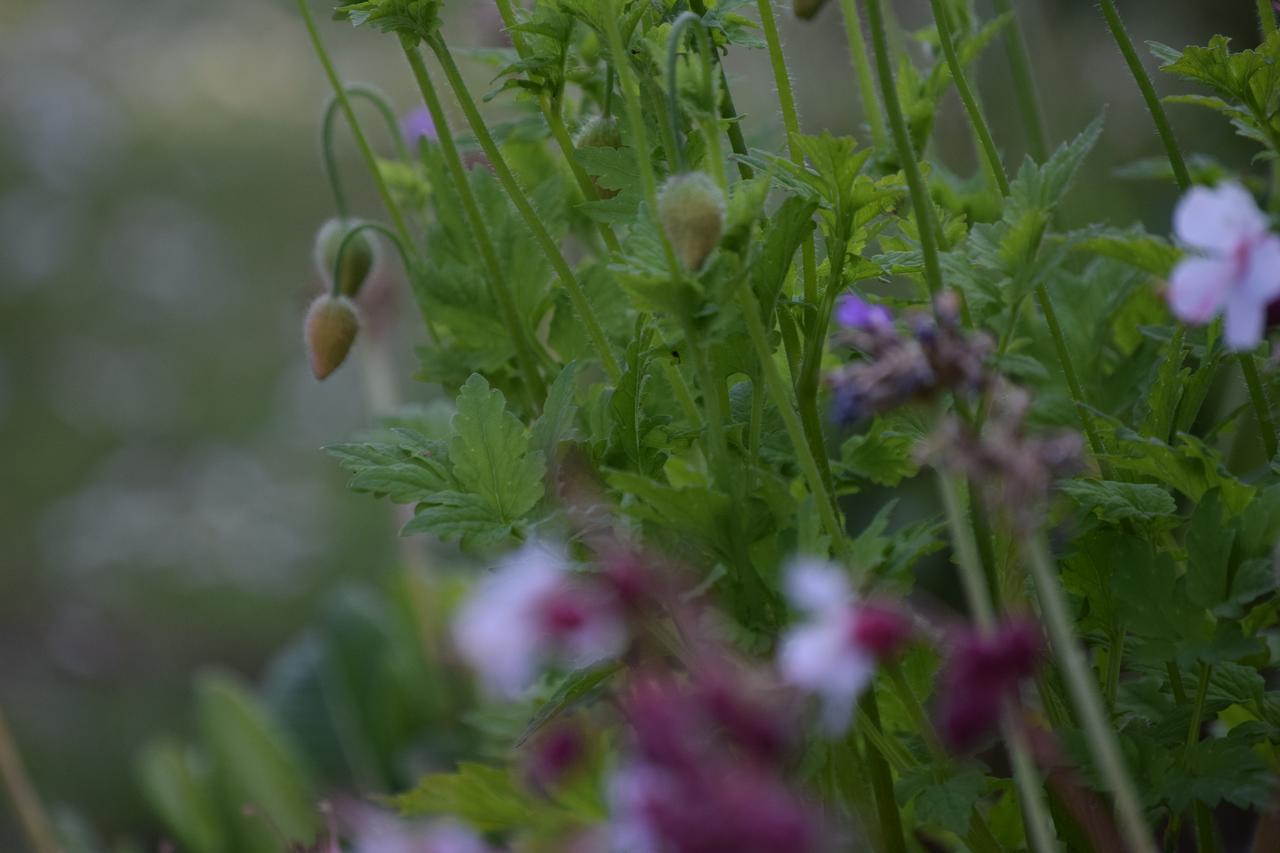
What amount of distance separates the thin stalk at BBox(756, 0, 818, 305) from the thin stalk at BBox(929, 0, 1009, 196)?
91mm

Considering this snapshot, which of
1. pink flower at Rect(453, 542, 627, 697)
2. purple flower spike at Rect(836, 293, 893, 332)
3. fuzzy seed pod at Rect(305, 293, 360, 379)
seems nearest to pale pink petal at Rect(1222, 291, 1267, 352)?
purple flower spike at Rect(836, 293, 893, 332)

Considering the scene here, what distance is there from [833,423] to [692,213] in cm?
12

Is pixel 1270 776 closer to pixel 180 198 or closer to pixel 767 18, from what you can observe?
pixel 767 18

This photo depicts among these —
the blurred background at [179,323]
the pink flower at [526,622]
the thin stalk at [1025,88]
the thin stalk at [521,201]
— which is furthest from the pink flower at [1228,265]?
the blurred background at [179,323]

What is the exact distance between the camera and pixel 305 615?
3164 millimetres

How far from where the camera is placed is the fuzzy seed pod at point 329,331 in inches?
37.8

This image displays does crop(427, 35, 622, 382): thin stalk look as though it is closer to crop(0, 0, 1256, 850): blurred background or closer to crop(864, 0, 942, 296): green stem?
crop(864, 0, 942, 296): green stem

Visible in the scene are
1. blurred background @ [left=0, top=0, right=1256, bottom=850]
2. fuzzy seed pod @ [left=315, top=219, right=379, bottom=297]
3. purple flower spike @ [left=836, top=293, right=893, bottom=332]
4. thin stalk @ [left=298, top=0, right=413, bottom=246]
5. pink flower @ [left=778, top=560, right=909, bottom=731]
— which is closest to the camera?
pink flower @ [left=778, top=560, right=909, bottom=731]

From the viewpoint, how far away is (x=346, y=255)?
1.03 meters

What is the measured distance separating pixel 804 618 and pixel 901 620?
25 centimetres

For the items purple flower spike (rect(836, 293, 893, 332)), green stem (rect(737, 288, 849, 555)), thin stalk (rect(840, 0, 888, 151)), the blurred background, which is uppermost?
thin stalk (rect(840, 0, 888, 151))

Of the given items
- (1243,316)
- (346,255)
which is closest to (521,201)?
(346,255)

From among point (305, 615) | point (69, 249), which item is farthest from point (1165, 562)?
point (69, 249)

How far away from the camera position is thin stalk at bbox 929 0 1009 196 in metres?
0.77
